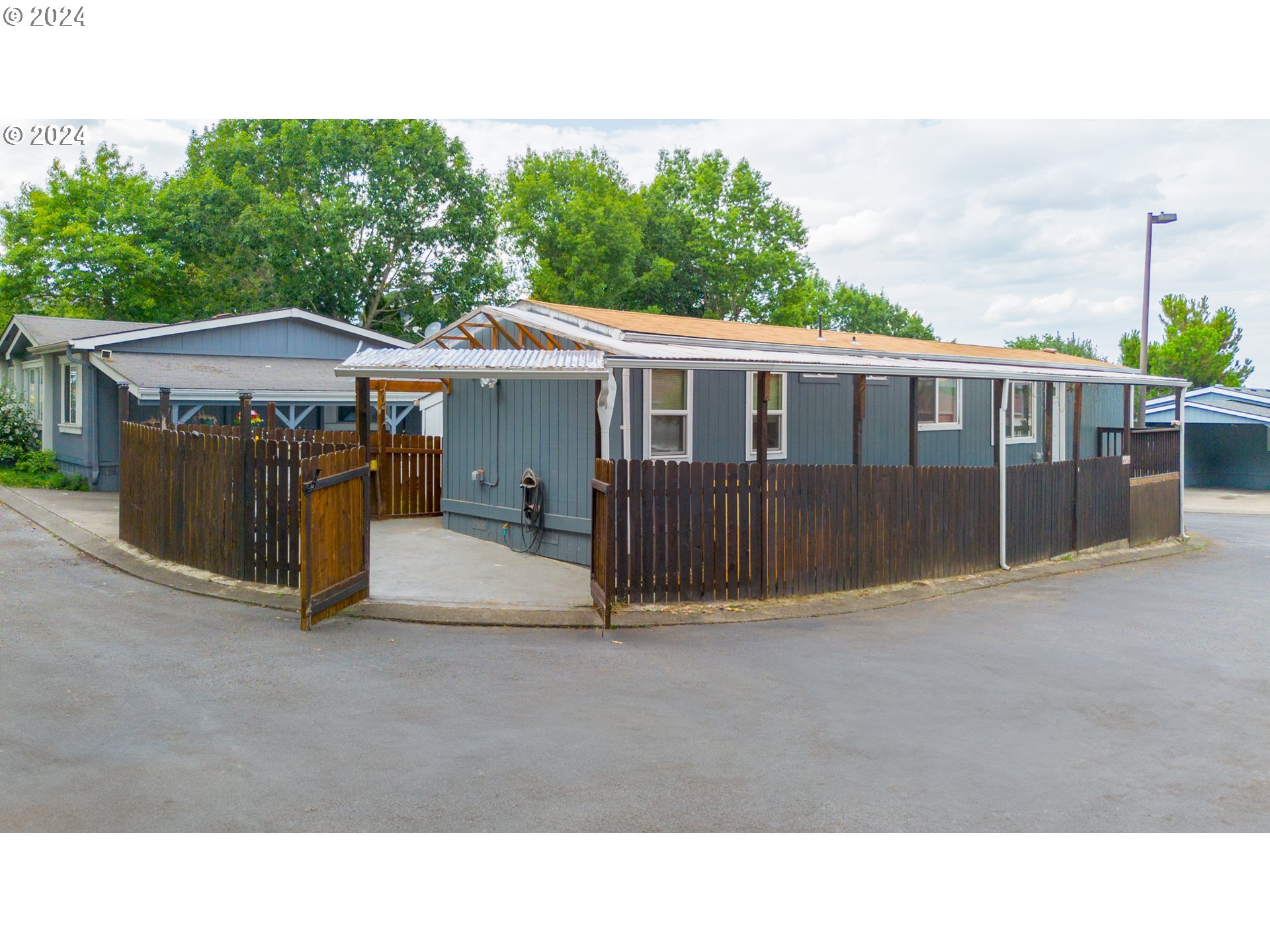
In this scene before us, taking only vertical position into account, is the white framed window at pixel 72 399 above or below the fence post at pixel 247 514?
above

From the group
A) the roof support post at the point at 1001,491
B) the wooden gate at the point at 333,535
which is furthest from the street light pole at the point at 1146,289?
the wooden gate at the point at 333,535

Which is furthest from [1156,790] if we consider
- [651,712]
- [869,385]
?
[869,385]

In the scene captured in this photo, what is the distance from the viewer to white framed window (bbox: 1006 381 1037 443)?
17.3 meters

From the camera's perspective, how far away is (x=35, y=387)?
77.5 ft

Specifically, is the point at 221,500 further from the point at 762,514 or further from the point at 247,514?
the point at 762,514

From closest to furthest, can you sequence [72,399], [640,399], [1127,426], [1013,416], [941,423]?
[640,399]
[1127,426]
[941,423]
[1013,416]
[72,399]

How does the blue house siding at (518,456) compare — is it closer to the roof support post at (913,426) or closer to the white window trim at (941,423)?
the roof support post at (913,426)

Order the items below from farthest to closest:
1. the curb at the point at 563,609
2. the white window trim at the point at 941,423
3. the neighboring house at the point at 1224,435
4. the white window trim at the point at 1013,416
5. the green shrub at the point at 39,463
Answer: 1. the neighboring house at the point at 1224,435
2. the green shrub at the point at 39,463
3. the white window trim at the point at 1013,416
4. the white window trim at the point at 941,423
5. the curb at the point at 563,609

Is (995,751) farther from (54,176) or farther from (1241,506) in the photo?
(54,176)

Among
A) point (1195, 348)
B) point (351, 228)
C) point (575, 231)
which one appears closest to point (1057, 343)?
point (1195, 348)

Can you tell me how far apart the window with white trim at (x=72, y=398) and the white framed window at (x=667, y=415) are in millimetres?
13841

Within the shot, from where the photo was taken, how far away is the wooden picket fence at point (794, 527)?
360 inches

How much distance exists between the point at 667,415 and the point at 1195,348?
35.8 meters

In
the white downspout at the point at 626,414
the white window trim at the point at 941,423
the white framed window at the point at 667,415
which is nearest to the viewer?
the white downspout at the point at 626,414
